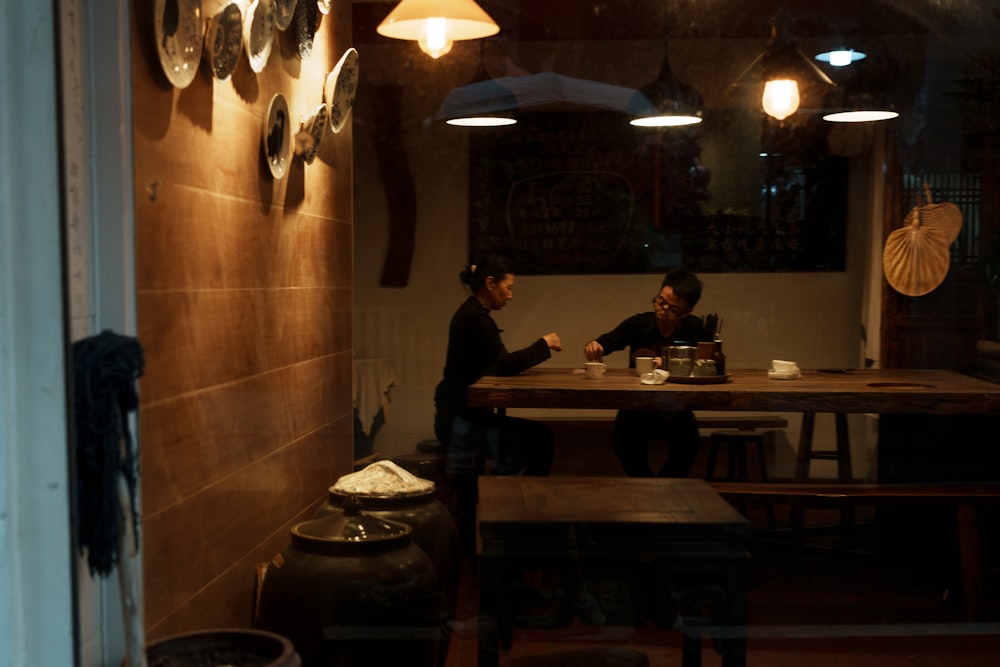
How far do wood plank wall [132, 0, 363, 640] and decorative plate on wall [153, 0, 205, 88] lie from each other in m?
0.02

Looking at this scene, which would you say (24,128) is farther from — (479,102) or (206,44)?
(479,102)

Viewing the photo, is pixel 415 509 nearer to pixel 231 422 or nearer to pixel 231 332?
pixel 231 422

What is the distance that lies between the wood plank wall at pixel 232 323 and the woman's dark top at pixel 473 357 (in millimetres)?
284

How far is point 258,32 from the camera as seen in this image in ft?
8.12

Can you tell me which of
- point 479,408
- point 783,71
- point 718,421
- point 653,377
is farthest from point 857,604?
point 783,71

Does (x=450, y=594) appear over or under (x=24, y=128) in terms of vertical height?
under

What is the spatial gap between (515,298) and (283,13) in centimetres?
97

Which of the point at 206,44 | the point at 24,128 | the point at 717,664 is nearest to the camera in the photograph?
the point at 24,128

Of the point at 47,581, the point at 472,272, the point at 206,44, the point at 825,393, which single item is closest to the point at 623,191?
the point at 472,272

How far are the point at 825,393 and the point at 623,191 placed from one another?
0.74 m

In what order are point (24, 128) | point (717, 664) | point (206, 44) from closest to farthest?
point (24, 128) < point (206, 44) < point (717, 664)

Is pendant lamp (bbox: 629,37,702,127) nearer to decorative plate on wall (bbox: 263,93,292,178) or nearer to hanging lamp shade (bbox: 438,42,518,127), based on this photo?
hanging lamp shade (bbox: 438,42,518,127)

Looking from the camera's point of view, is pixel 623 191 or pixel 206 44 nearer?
pixel 206 44

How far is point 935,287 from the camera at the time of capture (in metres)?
2.64
